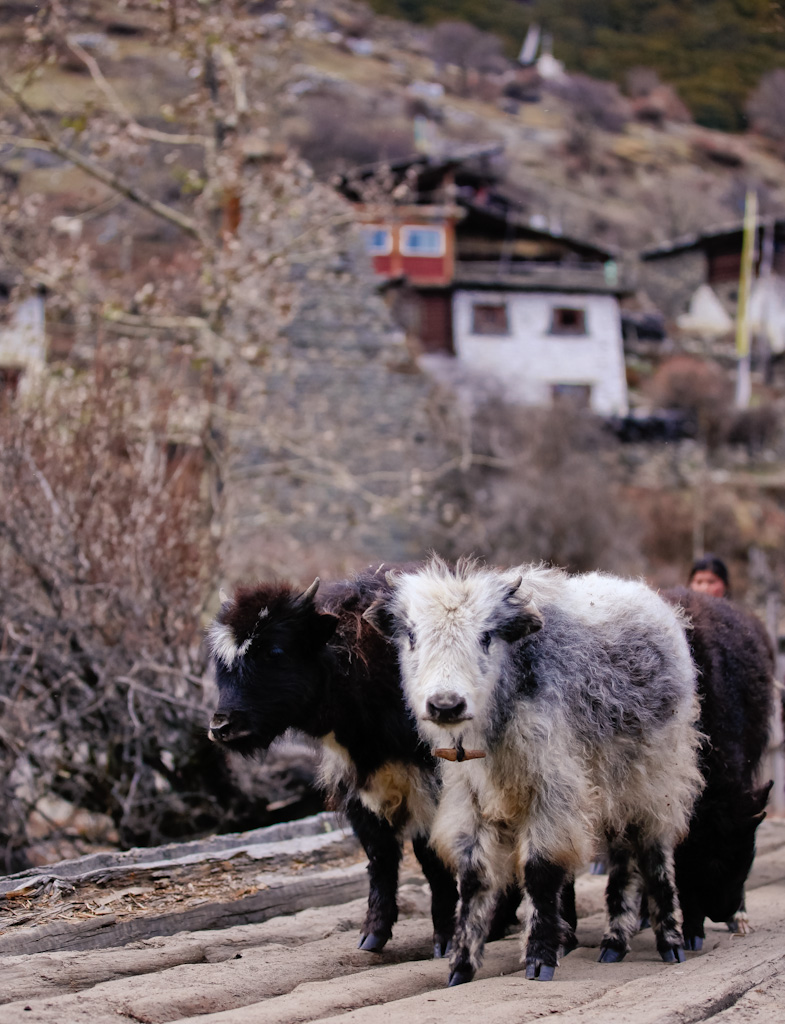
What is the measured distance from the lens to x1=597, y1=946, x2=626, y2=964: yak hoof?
5.23m

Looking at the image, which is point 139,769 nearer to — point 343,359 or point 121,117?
point 121,117

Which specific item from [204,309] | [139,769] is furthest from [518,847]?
[204,309]

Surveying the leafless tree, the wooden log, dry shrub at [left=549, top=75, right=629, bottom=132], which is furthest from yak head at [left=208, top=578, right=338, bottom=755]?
the leafless tree

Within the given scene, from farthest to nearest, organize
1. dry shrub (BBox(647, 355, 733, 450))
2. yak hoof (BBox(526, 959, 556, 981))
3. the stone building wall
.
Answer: dry shrub (BBox(647, 355, 733, 450)) < the stone building wall < yak hoof (BBox(526, 959, 556, 981))

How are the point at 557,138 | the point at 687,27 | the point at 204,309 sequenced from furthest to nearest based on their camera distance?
the point at 557,138 < the point at 687,27 < the point at 204,309

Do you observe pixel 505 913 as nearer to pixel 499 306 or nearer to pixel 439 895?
pixel 439 895

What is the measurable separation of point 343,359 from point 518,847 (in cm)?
2267

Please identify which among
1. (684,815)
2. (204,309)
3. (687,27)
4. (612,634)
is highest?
(687,27)

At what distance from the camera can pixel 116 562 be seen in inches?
326

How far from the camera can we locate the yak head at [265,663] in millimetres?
5098

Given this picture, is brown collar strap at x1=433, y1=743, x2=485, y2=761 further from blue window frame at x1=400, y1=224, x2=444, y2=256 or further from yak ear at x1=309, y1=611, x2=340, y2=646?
blue window frame at x1=400, y1=224, x2=444, y2=256

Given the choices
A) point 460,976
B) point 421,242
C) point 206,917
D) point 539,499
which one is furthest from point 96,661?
point 421,242

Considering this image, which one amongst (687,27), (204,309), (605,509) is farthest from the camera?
(605,509)

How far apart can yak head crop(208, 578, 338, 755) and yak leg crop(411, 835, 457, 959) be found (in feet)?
2.96
